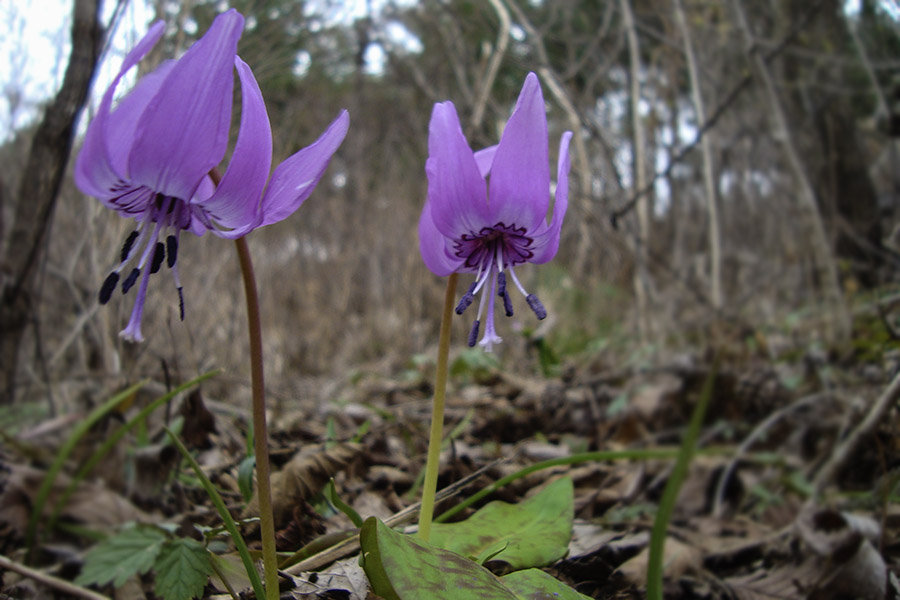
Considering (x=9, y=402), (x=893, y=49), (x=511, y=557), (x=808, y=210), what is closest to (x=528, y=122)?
(x=511, y=557)

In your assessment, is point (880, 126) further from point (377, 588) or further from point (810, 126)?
point (377, 588)

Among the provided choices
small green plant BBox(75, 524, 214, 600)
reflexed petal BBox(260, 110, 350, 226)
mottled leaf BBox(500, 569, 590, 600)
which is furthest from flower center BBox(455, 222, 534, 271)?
small green plant BBox(75, 524, 214, 600)

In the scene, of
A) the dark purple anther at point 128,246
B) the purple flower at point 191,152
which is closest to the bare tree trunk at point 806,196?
the purple flower at point 191,152

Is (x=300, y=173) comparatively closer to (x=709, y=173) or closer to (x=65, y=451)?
(x=65, y=451)

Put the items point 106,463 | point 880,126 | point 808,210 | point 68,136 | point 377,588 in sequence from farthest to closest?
point 880,126 < point 808,210 < point 106,463 < point 68,136 < point 377,588

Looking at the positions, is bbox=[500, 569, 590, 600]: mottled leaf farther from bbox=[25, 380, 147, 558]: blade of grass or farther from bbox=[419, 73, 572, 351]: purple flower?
bbox=[25, 380, 147, 558]: blade of grass

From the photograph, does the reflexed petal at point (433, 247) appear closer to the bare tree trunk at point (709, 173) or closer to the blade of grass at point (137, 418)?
the blade of grass at point (137, 418)

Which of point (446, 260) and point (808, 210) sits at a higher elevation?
point (808, 210)
